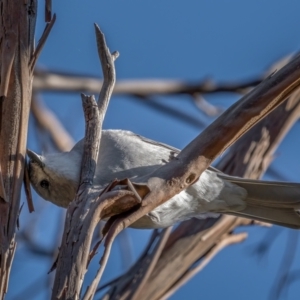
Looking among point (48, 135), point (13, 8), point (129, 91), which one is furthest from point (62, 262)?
point (48, 135)

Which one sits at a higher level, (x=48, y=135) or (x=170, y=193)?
(x=48, y=135)

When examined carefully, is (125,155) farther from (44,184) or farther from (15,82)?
(15,82)

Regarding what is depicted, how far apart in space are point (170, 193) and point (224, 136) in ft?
0.52

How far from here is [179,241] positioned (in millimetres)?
2088

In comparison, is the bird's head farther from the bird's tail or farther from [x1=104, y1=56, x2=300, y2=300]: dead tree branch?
the bird's tail

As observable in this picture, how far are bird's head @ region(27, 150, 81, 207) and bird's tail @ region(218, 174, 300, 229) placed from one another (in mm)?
543

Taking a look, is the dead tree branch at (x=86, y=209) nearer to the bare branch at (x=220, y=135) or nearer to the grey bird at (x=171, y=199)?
the bare branch at (x=220, y=135)

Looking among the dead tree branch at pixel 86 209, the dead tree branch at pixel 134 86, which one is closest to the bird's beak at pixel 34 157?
the dead tree branch at pixel 86 209

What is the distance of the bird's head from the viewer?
67.0 inches

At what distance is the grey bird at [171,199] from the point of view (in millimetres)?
1733

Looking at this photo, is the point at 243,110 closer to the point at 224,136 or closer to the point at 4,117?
the point at 224,136

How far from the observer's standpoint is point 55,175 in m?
1.73

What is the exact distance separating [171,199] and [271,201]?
1.30 feet

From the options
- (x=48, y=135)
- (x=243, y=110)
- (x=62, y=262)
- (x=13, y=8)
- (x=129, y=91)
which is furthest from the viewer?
(x=48, y=135)
